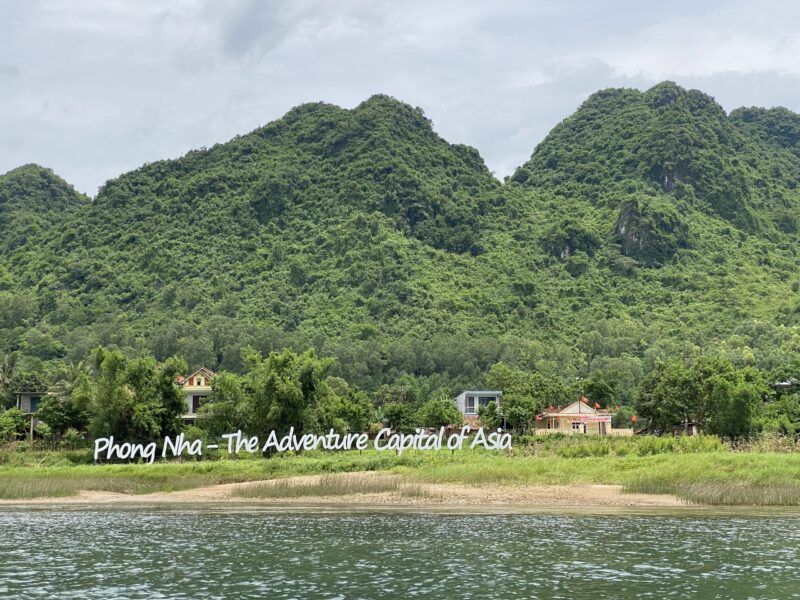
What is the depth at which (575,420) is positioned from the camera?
3671 inches

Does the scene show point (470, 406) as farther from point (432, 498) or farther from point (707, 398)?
point (432, 498)

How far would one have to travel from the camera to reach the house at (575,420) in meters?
92.6

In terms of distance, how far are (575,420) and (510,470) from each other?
1732 inches

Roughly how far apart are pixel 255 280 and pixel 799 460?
139024 mm

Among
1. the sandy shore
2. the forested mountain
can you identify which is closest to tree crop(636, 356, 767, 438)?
the sandy shore

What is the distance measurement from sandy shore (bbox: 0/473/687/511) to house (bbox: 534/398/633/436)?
44876 millimetres

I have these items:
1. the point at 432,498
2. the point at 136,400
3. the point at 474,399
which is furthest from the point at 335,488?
the point at 474,399

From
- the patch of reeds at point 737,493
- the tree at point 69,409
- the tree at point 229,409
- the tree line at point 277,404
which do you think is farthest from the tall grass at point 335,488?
the tree at point 69,409

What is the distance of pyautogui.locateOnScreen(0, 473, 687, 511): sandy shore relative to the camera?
143ft

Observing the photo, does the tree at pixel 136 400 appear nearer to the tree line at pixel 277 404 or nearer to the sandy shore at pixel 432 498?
the tree line at pixel 277 404

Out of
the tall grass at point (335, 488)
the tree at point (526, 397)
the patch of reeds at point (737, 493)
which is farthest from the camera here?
the tree at point (526, 397)

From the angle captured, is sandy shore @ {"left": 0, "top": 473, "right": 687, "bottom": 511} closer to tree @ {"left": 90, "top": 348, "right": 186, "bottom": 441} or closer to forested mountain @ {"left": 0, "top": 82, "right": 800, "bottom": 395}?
tree @ {"left": 90, "top": 348, "right": 186, "bottom": 441}

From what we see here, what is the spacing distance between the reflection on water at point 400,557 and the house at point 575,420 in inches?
2149

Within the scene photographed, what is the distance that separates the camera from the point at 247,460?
59.6 metres
